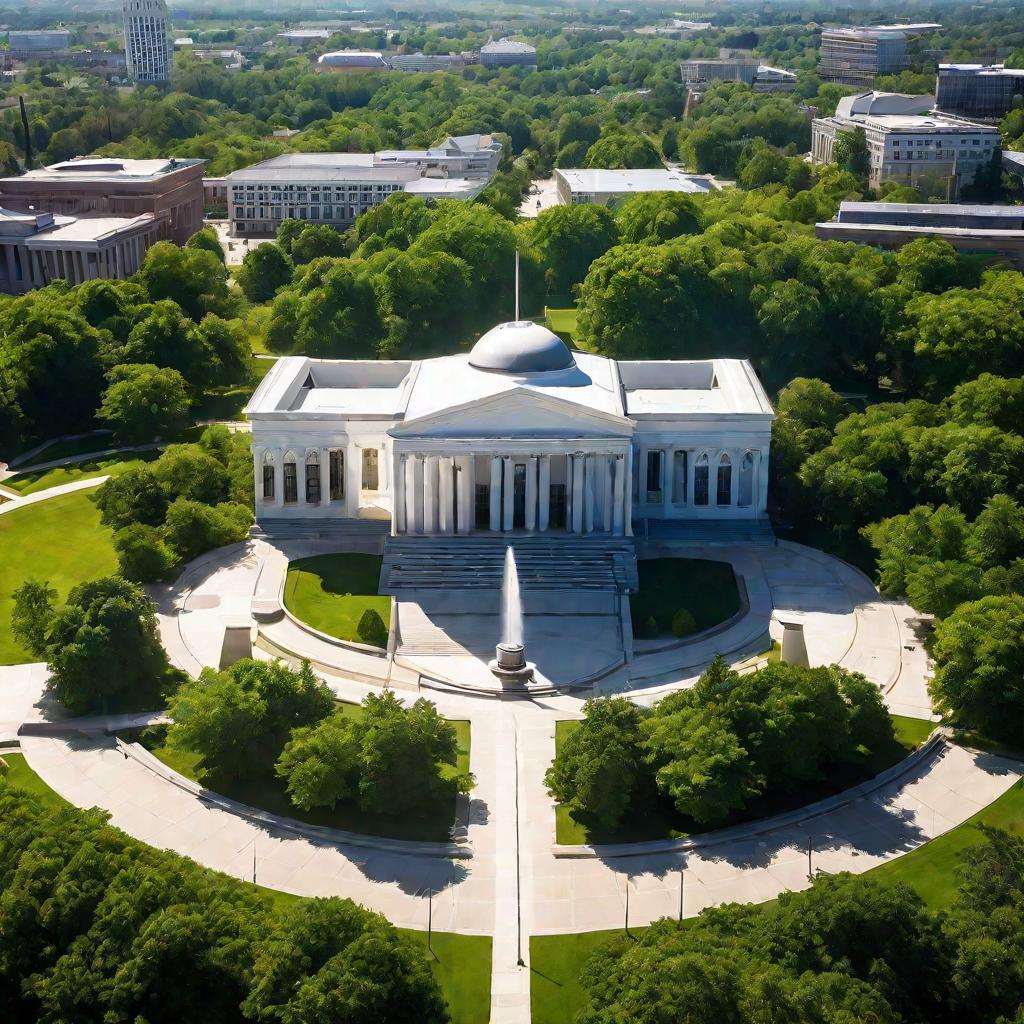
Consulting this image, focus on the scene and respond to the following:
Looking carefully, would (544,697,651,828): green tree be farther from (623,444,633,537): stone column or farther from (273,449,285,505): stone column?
(273,449,285,505): stone column

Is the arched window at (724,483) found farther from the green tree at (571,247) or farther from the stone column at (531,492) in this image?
the green tree at (571,247)

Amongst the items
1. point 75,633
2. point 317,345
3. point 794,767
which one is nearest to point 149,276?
point 317,345

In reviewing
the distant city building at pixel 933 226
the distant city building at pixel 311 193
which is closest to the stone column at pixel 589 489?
the distant city building at pixel 933 226

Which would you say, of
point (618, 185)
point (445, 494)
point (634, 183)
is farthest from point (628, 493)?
point (634, 183)

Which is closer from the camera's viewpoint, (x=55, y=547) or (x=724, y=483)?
(x=55, y=547)

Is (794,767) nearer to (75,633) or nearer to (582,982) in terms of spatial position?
(582,982)

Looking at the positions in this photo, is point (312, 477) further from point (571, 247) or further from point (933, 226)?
point (933, 226)

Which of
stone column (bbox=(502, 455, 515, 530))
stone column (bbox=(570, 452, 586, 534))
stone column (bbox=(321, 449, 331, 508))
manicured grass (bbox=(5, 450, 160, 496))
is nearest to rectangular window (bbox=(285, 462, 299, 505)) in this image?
stone column (bbox=(321, 449, 331, 508))
